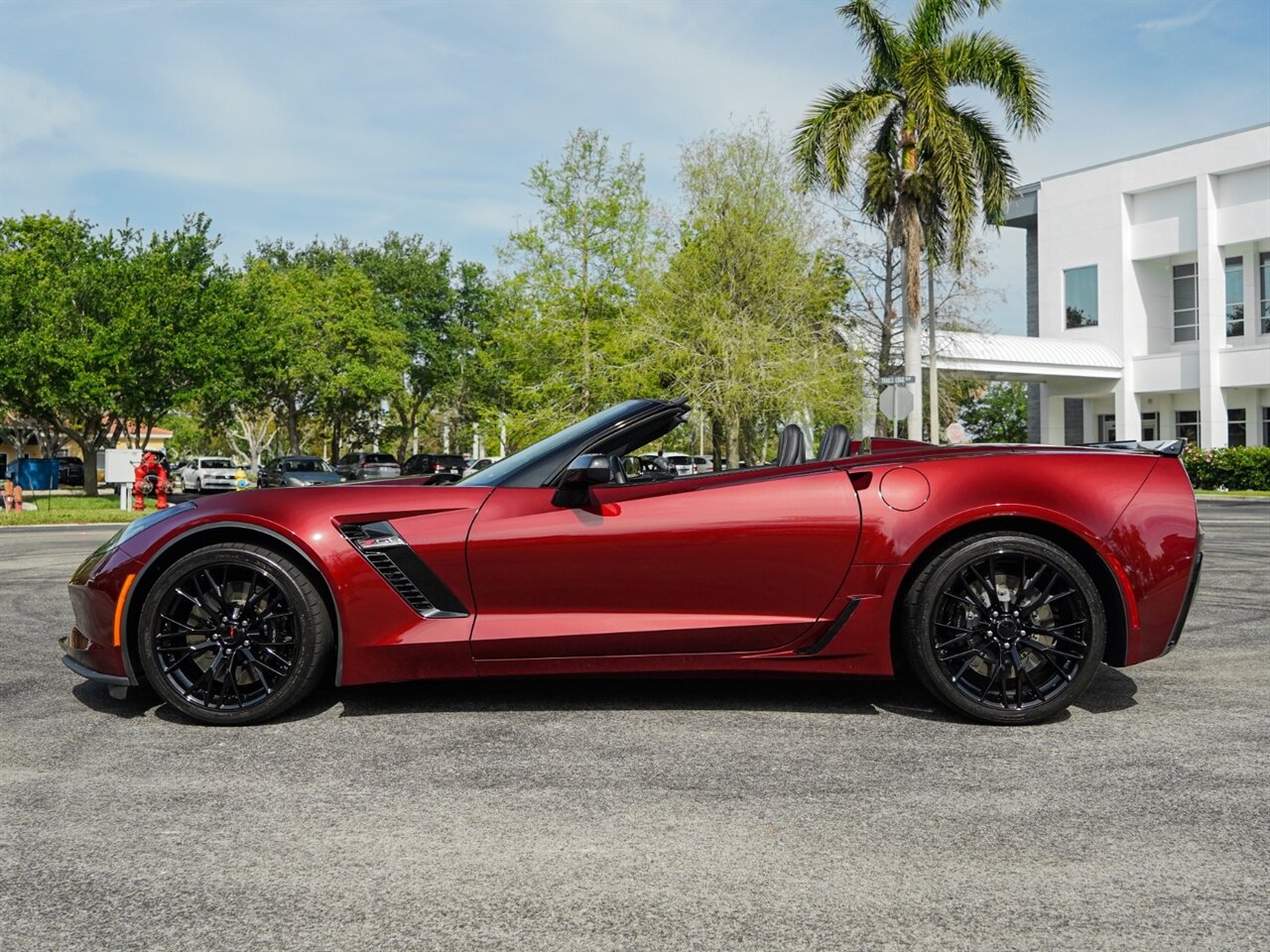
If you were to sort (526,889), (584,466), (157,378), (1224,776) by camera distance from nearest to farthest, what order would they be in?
(526,889)
(1224,776)
(584,466)
(157,378)

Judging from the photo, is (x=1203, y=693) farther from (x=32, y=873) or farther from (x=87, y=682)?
(x=87, y=682)

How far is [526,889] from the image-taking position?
111 inches

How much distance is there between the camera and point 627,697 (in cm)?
500

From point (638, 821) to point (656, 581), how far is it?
1.26 m

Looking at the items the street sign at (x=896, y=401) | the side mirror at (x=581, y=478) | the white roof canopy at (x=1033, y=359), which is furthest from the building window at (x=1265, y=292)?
the side mirror at (x=581, y=478)

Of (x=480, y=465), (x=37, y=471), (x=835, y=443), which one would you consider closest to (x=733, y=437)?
(x=480, y=465)

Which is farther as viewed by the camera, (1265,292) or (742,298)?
(1265,292)

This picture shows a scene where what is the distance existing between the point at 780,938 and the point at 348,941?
37.5 inches

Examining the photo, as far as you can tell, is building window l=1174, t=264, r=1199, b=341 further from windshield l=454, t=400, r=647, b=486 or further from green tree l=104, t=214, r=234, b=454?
windshield l=454, t=400, r=647, b=486

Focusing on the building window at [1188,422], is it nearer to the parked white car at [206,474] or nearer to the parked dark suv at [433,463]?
the parked dark suv at [433,463]

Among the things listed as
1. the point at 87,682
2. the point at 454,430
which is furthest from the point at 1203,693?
the point at 454,430

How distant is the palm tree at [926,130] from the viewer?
22.9 m

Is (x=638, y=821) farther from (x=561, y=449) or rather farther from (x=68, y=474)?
(x=68, y=474)

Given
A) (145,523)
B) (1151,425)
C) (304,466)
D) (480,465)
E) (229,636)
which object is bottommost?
(229,636)
